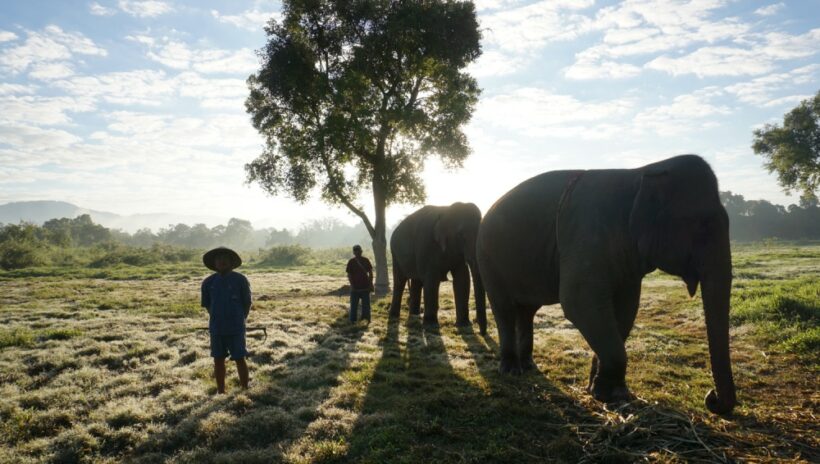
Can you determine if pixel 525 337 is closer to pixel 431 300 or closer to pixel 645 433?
pixel 645 433

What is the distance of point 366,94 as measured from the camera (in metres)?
22.4

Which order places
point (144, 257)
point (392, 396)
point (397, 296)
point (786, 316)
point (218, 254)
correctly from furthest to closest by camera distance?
1. point (144, 257)
2. point (397, 296)
3. point (786, 316)
4. point (218, 254)
5. point (392, 396)

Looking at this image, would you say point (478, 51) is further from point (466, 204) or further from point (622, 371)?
point (622, 371)

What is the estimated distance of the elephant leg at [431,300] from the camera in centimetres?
1326

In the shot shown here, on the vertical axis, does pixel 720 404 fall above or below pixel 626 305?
below

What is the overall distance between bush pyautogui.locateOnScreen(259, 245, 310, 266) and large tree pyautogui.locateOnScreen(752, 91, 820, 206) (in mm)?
46296

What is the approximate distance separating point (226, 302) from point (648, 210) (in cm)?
624

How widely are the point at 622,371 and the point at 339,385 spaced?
4277 mm

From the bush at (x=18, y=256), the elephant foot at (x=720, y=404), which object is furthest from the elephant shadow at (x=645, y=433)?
the bush at (x=18, y=256)

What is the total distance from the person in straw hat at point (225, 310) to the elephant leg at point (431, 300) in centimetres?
643

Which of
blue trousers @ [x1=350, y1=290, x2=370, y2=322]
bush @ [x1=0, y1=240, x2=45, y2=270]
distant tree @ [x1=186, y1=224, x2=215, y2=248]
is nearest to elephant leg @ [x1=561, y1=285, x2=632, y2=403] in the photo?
blue trousers @ [x1=350, y1=290, x2=370, y2=322]

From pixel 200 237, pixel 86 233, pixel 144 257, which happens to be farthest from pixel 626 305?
pixel 200 237

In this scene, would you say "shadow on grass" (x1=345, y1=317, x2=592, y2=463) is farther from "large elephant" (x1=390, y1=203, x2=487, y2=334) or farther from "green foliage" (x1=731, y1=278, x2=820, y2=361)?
"green foliage" (x1=731, y1=278, x2=820, y2=361)

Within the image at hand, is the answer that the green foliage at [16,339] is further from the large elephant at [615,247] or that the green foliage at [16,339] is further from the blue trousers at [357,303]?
the large elephant at [615,247]
